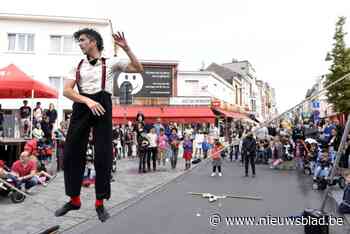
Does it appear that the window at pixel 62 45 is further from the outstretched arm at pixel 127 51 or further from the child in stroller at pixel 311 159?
the outstretched arm at pixel 127 51

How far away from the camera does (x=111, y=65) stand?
2799 mm

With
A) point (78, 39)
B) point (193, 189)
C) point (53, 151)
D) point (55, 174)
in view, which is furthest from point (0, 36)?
point (78, 39)

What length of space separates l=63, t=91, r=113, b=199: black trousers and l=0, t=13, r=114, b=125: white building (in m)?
21.1

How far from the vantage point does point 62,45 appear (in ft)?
77.6

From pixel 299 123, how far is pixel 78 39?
10.6 meters

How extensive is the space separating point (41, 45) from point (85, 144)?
23004 mm

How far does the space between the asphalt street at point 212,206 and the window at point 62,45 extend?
16.2m

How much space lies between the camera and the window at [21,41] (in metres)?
23.6

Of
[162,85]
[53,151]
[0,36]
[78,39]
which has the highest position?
[0,36]

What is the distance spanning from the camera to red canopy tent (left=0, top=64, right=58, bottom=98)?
927 cm

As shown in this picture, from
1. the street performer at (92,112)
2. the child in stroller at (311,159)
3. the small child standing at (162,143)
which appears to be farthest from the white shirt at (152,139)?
the street performer at (92,112)

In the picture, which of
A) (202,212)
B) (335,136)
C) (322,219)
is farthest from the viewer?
(335,136)

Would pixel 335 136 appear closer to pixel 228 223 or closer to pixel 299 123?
pixel 299 123

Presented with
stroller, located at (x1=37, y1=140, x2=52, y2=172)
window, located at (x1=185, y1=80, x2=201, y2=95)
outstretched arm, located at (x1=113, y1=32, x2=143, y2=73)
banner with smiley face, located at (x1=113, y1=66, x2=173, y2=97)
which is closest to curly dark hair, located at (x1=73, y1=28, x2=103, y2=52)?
outstretched arm, located at (x1=113, y1=32, x2=143, y2=73)
